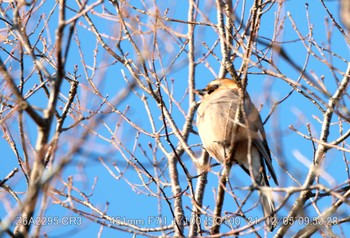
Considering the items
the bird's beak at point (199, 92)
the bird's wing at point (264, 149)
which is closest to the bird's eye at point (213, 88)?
the bird's beak at point (199, 92)

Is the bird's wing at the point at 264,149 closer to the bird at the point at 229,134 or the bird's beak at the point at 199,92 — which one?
the bird at the point at 229,134

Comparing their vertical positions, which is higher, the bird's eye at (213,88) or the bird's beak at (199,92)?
the bird's eye at (213,88)

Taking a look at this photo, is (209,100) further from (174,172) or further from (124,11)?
(124,11)

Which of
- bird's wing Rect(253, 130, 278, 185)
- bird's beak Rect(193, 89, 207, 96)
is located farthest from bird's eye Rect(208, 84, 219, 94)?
bird's wing Rect(253, 130, 278, 185)

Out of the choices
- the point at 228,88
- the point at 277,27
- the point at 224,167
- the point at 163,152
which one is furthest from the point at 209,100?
the point at 224,167

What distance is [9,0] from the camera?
505 cm

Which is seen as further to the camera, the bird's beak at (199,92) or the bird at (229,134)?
the bird's beak at (199,92)

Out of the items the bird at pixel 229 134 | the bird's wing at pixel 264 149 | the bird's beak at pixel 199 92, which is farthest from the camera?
the bird's beak at pixel 199 92

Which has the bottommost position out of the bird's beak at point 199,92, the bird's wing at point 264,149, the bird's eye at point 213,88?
the bird's wing at point 264,149

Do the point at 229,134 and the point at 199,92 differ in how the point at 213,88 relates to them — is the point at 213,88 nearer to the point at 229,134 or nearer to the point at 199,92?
the point at 199,92

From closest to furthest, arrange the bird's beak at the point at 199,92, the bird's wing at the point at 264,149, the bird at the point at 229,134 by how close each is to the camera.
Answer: the bird at the point at 229,134
the bird's wing at the point at 264,149
the bird's beak at the point at 199,92

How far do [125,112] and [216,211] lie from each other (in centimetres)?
209

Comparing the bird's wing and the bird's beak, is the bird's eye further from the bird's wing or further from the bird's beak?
the bird's wing

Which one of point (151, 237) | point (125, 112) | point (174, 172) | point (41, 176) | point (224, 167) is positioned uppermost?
point (125, 112)
